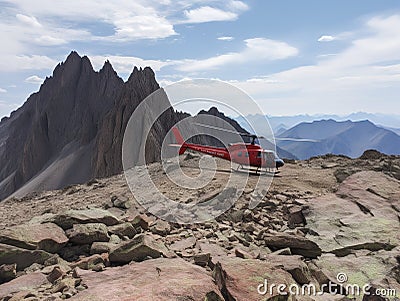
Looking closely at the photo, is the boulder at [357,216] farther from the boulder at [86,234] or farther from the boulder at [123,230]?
the boulder at [86,234]

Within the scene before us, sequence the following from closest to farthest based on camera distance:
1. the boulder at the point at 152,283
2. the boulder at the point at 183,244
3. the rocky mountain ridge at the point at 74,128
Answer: the boulder at the point at 152,283, the boulder at the point at 183,244, the rocky mountain ridge at the point at 74,128

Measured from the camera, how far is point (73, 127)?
13462 centimetres

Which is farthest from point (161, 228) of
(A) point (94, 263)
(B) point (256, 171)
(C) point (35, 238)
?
(B) point (256, 171)

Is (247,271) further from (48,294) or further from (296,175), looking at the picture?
(296,175)

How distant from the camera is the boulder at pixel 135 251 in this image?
789cm

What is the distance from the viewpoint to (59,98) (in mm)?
141500

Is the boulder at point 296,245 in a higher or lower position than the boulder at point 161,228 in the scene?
lower

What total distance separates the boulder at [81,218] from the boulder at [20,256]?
1.75 metres

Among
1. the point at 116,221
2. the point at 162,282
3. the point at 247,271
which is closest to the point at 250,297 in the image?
the point at 247,271

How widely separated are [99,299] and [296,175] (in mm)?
14918

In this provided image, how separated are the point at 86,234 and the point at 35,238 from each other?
1.30 metres

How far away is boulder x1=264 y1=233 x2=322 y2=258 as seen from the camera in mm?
9648

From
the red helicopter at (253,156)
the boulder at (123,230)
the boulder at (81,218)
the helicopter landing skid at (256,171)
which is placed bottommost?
the boulder at (123,230)

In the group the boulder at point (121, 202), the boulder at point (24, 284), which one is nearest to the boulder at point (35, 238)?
the boulder at point (24, 284)
